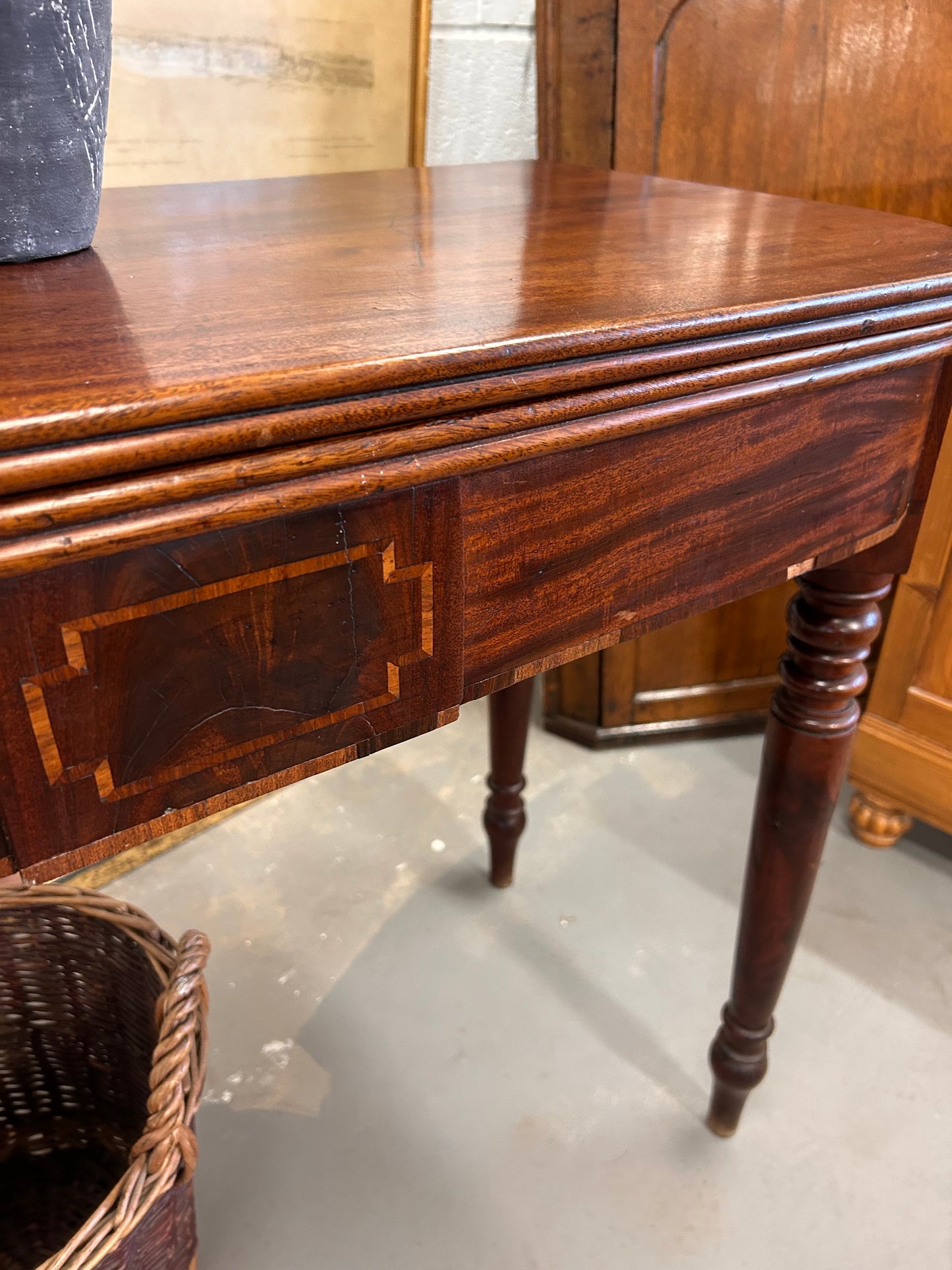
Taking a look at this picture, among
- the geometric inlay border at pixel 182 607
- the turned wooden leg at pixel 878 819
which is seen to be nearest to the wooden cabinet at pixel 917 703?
the turned wooden leg at pixel 878 819

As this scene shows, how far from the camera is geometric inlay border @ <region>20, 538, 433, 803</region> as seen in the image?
0.36 meters

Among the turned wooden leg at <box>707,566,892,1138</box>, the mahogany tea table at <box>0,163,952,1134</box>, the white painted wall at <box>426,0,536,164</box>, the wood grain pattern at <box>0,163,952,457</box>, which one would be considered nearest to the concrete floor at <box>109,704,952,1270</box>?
the turned wooden leg at <box>707,566,892,1138</box>

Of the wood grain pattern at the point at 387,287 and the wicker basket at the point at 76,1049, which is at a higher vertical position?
the wood grain pattern at the point at 387,287

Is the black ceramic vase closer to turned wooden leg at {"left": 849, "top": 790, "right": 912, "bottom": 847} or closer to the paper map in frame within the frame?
the paper map in frame

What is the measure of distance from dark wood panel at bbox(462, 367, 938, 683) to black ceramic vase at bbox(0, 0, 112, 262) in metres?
0.28

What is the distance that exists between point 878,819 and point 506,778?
491mm

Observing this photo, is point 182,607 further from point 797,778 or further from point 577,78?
point 577,78

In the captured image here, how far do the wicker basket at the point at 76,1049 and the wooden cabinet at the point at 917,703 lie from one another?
2.85 ft

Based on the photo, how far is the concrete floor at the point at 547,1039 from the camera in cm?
86

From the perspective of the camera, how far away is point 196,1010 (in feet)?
2.18

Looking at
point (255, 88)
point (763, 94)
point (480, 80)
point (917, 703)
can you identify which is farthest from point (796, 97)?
point (917, 703)

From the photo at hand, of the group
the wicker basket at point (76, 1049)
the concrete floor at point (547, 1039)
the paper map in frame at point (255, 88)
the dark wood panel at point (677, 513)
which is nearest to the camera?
the dark wood panel at point (677, 513)

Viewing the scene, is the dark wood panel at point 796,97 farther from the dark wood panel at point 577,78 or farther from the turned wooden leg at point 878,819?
the turned wooden leg at point 878,819

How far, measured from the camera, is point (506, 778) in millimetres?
1160
